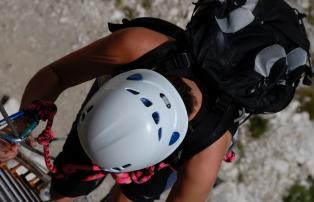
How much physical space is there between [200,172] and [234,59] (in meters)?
0.49

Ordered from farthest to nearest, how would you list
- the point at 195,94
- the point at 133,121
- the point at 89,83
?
the point at 89,83
the point at 195,94
the point at 133,121

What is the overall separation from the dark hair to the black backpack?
5 cm

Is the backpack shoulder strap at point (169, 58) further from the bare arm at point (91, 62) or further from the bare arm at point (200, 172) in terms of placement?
the bare arm at point (200, 172)

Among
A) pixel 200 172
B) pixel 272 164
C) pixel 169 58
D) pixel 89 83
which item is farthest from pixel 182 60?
pixel 272 164

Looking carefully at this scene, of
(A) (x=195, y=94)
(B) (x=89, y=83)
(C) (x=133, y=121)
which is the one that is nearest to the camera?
(C) (x=133, y=121)

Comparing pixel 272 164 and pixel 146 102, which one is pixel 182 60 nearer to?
pixel 146 102

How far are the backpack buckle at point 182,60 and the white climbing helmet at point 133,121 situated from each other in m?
0.09

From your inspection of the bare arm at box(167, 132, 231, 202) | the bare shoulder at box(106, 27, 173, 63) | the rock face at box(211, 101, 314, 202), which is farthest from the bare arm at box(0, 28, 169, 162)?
the rock face at box(211, 101, 314, 202)

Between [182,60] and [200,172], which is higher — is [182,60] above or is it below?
above

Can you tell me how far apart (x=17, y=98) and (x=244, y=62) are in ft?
7.02

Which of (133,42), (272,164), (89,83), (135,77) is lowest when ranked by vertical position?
(272,164)

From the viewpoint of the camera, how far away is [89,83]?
13.4ft

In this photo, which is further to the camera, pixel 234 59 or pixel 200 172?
pixel 200 172

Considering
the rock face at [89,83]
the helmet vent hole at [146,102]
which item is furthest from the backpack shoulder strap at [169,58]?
the rock face at [89,83]
